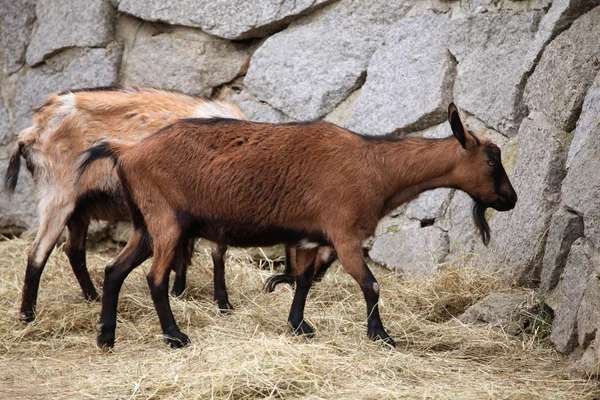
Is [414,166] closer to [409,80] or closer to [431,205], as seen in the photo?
[431,205]

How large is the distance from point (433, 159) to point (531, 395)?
1541mm

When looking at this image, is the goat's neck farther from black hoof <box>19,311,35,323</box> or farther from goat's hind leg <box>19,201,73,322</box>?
black hoof <box>19,311,35,323</box>

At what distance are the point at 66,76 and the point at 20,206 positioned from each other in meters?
1.20

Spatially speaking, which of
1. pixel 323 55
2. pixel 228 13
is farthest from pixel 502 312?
pixel 228 13

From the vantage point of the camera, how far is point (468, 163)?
5.03 m

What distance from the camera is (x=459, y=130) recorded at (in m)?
4.93

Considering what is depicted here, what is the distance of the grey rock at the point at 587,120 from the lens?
16.3 ft

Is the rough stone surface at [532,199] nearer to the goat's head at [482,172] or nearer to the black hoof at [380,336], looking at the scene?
the goat's head at [482,172]

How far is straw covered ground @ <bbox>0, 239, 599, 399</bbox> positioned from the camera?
400cm

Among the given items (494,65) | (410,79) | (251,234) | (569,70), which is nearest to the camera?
(251,234)

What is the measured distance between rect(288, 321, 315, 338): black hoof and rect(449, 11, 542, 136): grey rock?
6.29 ft

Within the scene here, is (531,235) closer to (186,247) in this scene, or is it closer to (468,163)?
(468,163)

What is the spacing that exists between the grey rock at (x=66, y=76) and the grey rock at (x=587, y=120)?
3.98m

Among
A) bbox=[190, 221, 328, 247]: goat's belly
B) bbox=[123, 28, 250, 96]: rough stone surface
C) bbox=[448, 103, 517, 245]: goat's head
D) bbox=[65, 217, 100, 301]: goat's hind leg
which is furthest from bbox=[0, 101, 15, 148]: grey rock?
bbox=[448, 103, 517, 245]: goat's head
